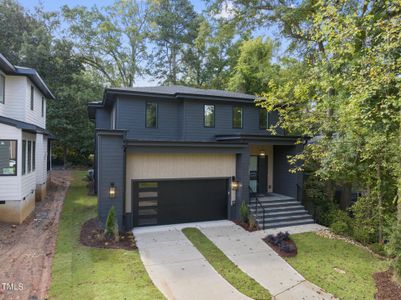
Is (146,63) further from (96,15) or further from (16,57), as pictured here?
(16,57)

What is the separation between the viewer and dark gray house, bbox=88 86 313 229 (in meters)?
10.4

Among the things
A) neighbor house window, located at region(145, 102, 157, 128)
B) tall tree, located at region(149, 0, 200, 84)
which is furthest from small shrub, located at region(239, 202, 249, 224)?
tall tree, located at region(149, 0, 200, 84)

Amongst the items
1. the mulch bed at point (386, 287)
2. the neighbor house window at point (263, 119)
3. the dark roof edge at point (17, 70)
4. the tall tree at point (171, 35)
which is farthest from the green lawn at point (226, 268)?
the tall tree at point (171, 35)

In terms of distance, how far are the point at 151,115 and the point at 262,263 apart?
8.65 m

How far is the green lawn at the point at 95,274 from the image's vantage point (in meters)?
6.00

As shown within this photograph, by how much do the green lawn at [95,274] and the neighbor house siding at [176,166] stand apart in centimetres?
268

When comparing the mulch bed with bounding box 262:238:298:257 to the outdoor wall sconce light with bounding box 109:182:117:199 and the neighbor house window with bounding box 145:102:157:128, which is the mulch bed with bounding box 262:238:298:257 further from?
the neighbor house window with bounding box 145:102:157:128

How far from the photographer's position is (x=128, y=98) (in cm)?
1339

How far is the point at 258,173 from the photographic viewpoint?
15500 millimetres

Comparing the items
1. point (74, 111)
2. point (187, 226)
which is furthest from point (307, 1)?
point (74, 111)

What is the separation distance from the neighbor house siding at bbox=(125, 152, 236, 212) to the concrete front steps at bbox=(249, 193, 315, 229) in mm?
2028

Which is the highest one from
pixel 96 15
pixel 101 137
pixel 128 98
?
pixel 96 15

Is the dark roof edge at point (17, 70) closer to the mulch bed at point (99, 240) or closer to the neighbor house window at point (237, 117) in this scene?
the mulch bed at point (99, 240)

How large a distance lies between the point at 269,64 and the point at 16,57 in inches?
913
